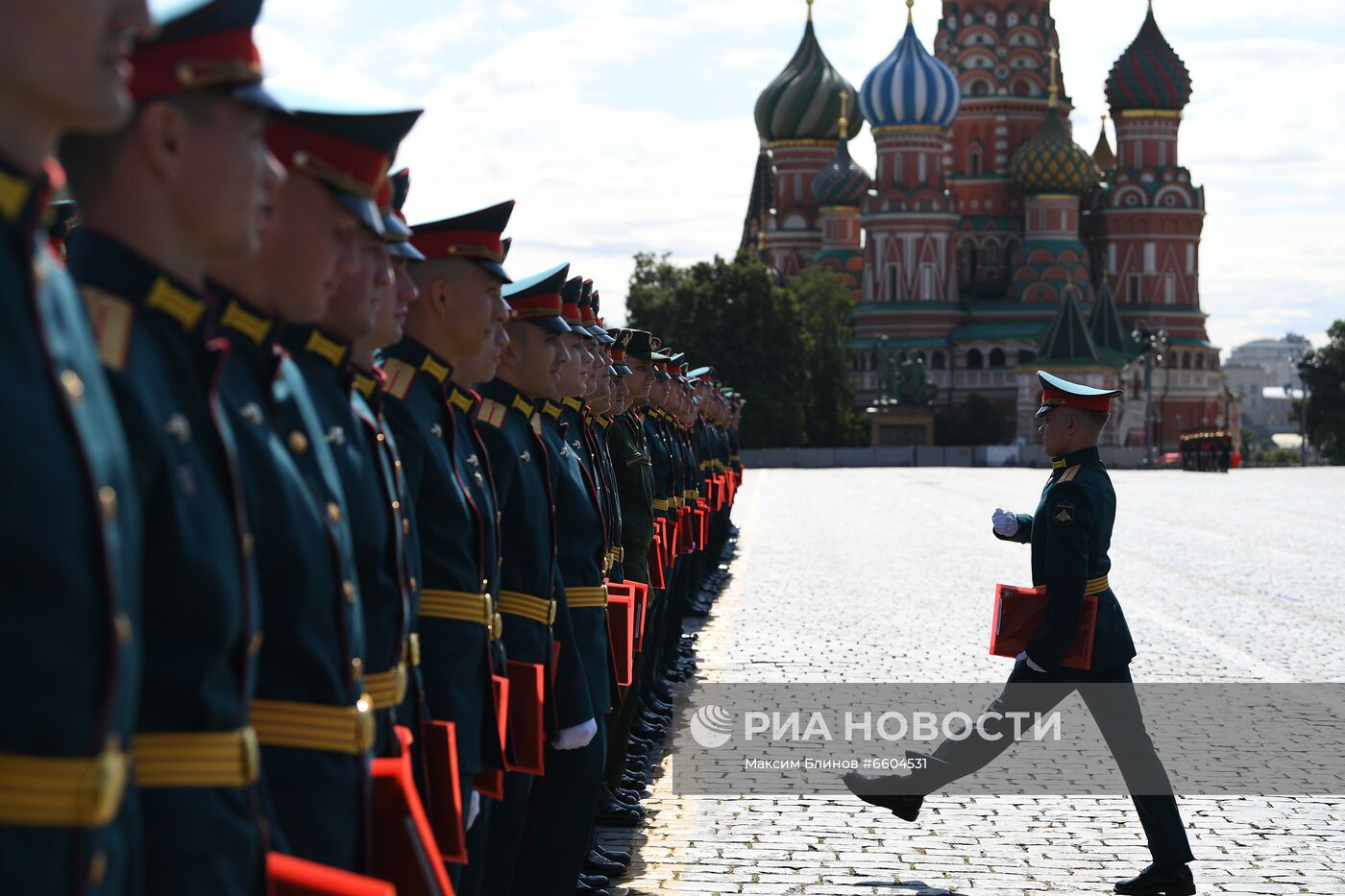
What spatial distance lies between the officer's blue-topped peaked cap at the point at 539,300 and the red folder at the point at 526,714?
4.44 ft

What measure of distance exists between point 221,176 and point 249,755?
2.86ft

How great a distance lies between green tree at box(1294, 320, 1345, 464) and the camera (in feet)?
319

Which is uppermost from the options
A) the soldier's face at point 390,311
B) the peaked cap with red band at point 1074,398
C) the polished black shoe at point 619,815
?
the soldier's face at point 390,311

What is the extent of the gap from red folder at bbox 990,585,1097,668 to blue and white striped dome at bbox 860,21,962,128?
261 feet

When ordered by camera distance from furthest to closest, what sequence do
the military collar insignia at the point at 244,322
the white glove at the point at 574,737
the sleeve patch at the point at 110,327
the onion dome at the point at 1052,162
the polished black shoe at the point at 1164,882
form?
the onion dome at the point at 1052,162
the polished black shoe at the point at 1164,882
the white glove at the point at 574,737
the military collar insignia at the point at 244,322
the sleeve patch at the point at 110,327

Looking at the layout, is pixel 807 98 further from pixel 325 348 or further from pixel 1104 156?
pixel 325 348

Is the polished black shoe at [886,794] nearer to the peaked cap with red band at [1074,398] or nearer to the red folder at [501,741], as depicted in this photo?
the peaked cap with red band at [1074,398]

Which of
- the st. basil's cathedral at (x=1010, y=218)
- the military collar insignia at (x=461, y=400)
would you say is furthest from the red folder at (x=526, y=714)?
the st. basil's cathedral at (x=1010, y=218)

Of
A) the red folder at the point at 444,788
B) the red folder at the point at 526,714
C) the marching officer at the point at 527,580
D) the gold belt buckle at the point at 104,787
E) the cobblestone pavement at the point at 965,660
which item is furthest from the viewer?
the cobblestone pavement at the point at 965,660

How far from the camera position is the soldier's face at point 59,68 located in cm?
216

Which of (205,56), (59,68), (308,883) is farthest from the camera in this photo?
(308,883)

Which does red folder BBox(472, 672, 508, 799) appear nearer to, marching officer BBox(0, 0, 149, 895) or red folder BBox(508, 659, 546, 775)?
red folder BBox(508, 659, 546, 775)

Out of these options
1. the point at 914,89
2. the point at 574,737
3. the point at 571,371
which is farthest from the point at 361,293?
the point at 914,89

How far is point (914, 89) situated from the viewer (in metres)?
84.4
